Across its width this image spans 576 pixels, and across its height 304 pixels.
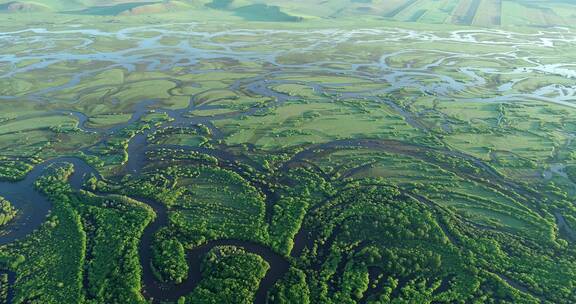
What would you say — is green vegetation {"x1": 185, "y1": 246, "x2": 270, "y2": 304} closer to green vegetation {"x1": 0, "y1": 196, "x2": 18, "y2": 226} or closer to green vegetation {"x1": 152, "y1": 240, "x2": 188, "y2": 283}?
green vegetation {"x1": 152, "y1": 240, "x2": 188, "y2": 283}

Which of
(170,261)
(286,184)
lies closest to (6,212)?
(170,261)

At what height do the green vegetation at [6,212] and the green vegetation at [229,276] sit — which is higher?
the green vegetation at [6,212]

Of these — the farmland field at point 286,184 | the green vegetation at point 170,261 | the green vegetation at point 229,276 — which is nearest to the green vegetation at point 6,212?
the farmland field at point 286,184

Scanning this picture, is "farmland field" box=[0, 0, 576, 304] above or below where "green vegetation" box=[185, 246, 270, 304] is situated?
above

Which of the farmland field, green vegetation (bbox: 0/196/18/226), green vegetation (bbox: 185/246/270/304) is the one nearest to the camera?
green vegetation (bbox: 185/246/270/304)

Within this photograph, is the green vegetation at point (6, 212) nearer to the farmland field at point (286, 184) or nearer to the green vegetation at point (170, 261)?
the farmland field at point (286, 184)

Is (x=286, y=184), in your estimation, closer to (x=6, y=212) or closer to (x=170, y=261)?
(x=170, y=261)

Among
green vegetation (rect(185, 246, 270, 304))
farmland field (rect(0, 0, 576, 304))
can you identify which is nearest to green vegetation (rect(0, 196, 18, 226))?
farmland field (rect(0, 0, 576, 304))

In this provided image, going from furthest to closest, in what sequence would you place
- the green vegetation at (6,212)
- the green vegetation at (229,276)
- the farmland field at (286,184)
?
the green vegetation at (6,212)
the farmland field at (286,184)
the green vegetation at (229,276)

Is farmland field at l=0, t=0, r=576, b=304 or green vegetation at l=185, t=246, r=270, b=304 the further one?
farmland field at l=0, t=0, r=576, b=304

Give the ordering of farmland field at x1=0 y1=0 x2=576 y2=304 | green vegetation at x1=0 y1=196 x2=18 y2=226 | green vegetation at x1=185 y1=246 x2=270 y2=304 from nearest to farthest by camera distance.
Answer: green vegetation at x1=185 y1=246 x2=270 y2=304, farmland field at x1=0 y1=0 x2=576 y2=304, green vegetation at x1=0 y1=196 x2=18 y2=226
